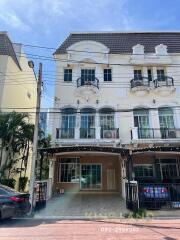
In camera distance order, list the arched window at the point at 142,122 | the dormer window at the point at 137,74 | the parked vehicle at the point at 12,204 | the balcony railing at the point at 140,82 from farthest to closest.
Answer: the dormer window at the point at 137,74 < the balcony railing at the point at 140,82 < the arched window at the point at 142,122 < the parked vehicle at the point at 12,204

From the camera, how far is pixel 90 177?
691 inches

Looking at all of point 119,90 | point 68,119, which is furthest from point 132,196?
point 119,90

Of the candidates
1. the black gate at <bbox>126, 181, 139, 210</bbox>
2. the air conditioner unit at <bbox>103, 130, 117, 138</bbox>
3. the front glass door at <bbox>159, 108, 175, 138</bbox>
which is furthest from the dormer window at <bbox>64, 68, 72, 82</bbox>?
the black gate at <bbox>126, 181, 139, 210</bbox>

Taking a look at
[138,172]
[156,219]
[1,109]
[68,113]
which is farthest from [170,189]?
[1,109]

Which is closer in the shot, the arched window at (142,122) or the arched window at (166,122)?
the arched window at (166,122)

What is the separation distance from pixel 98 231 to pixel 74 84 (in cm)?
1259

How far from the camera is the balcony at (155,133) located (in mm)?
16594

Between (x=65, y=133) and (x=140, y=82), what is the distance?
7.07m

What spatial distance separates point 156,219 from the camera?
31.8 ft

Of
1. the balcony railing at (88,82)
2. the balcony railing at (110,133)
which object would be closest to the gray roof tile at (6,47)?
the balcony railing at (88,82)

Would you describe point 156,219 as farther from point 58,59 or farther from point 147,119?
point 58,59

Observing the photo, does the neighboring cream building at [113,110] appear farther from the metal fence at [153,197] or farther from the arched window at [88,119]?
the metal fence at [153,197]

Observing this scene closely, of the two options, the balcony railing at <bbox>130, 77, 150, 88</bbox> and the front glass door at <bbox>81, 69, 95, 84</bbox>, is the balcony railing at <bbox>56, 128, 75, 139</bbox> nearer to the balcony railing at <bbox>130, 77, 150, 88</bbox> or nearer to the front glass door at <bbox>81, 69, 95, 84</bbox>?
the front glass door at <bbox>81, 69, 95, 84</bbox>

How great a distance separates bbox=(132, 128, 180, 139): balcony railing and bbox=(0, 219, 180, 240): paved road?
798cm
